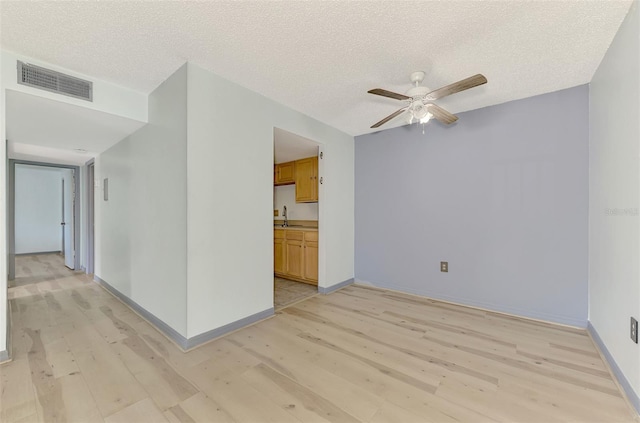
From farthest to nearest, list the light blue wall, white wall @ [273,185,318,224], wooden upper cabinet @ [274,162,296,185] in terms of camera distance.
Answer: white wall @ [273,185,318,224], wooden upper cabinet @ [274,162,296,185], the light blue wall

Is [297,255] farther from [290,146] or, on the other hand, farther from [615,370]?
[615,370]

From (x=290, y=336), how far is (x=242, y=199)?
139 cm

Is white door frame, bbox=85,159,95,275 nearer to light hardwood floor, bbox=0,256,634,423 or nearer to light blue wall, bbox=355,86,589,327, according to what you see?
light hardwood floor, bbox=0,256,634,423

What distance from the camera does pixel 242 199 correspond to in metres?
2.61

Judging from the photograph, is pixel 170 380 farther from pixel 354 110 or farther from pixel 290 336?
pixel 354 110

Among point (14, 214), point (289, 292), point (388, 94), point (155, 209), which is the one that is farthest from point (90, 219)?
point (388, 94)

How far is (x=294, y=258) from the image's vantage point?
4340 millimetres

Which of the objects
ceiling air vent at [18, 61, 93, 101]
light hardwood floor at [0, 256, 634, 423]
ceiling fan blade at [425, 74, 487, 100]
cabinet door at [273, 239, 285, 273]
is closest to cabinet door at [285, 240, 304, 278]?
cabinet door at [273, 239, 285, 273]

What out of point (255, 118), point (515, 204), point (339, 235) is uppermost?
point (255, 118)

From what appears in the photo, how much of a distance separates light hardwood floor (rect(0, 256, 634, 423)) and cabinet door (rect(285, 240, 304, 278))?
1.32 m

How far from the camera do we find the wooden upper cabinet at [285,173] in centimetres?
481

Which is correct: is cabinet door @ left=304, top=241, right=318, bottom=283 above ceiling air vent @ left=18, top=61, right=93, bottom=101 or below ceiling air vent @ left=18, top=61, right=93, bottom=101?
below

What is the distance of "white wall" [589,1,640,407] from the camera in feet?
5.24

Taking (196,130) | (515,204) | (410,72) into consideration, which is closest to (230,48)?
(196,130)
